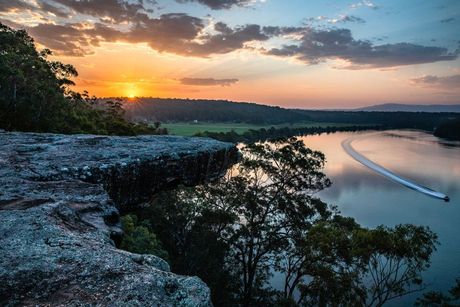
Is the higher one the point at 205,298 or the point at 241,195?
the point at 205,298

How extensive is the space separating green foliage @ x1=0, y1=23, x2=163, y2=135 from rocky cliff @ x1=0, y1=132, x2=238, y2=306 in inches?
867

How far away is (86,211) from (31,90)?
28.8m

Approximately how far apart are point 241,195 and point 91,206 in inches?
867

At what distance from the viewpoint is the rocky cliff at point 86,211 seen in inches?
110

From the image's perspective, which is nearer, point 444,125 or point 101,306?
point 101,306

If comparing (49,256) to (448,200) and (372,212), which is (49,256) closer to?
(372,212)

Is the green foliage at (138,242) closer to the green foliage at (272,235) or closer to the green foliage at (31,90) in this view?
the green foliage at (272,235)

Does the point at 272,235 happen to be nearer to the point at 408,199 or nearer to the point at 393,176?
the point at 408,199

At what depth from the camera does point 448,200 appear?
2159 inches

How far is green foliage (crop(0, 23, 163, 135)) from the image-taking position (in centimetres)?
2608

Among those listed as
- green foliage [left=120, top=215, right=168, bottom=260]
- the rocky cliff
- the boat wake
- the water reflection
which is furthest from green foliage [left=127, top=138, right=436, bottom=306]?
the boat wake

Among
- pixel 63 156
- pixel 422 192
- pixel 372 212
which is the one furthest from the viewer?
pixel 422 192

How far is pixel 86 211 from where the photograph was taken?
4.41 m

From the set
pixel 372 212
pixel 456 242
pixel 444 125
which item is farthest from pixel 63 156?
pixel 444 125
